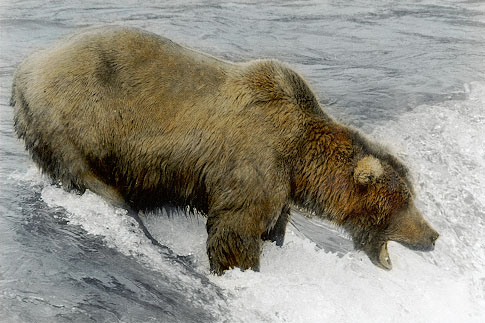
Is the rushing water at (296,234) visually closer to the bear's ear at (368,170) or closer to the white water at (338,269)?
the white water at (338,269)

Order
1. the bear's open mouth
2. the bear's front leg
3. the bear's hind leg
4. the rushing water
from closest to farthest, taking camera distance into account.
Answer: the rushing water < the bear's front leg < the bear's open mouth < the bear's hind leg

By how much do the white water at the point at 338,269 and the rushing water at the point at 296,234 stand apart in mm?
15

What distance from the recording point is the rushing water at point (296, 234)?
5.71 metres

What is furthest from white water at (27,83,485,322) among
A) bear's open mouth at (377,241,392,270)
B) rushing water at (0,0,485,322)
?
bear's open mouth at (377,241,392,270)

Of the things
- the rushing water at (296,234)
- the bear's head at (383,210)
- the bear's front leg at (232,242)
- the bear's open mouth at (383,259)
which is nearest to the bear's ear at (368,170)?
the bear's head at (383,210)

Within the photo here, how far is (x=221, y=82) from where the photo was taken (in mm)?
6199

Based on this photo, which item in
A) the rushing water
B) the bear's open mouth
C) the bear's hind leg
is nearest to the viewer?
the rushing water

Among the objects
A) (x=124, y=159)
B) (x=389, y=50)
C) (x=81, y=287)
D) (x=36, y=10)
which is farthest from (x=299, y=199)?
(x=36, y=10)

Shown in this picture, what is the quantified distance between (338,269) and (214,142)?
182cm

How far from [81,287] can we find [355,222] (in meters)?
2.26

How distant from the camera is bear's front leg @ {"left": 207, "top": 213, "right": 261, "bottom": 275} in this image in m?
6.02

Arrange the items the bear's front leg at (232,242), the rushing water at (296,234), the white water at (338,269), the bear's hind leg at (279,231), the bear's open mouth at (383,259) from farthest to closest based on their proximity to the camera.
→ the bear's hind leg at (279,231) → the bear's open mouth at (383,259) → the white water at (338,269) → the bear's front leg at (232,242) → the rushing water at (296,234)

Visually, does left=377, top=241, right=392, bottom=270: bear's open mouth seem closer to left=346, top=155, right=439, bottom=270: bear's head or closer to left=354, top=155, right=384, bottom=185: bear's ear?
left=346, top=155, right=439, bottom=270: bear's head

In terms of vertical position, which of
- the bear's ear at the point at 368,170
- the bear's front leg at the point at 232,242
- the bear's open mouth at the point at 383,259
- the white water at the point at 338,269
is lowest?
the white water at the point at 338,269
